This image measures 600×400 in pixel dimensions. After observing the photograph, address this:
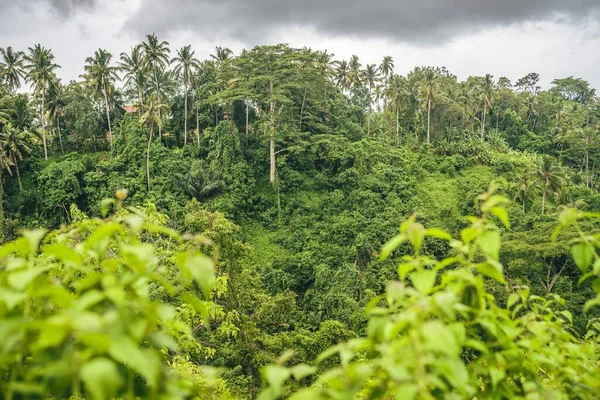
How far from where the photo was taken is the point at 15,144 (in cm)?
2244

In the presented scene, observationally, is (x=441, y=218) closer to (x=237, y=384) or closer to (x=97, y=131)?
(x=237, y=384)

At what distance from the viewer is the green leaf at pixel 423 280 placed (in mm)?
914

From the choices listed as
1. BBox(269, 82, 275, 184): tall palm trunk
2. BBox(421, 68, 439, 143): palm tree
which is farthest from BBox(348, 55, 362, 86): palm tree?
BBox(269, 82, 275, 184): tall palm trunk

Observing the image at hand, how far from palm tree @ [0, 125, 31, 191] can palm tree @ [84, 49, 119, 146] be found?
5.00 m

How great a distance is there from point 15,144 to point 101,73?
652 centimetres

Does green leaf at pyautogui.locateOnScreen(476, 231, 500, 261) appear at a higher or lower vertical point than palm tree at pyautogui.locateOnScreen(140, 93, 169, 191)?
lower

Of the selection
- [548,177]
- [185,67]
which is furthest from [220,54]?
[548,177]

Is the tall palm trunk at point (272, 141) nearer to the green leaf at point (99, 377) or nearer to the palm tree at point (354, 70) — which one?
the palm tree at point (354, 70)

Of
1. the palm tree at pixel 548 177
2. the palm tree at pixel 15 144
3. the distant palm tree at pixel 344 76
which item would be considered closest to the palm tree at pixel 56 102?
the palm tree at pixel 15 144

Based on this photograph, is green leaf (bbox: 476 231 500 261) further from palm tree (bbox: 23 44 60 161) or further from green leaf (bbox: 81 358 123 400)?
palm tree (bbox: 23 44 60 161)

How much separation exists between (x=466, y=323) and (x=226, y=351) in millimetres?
11487

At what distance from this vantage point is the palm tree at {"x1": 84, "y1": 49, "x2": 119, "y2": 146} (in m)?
25.2

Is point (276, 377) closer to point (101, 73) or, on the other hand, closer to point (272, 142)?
point (272, 142)

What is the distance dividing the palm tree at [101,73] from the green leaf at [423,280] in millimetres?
28520
